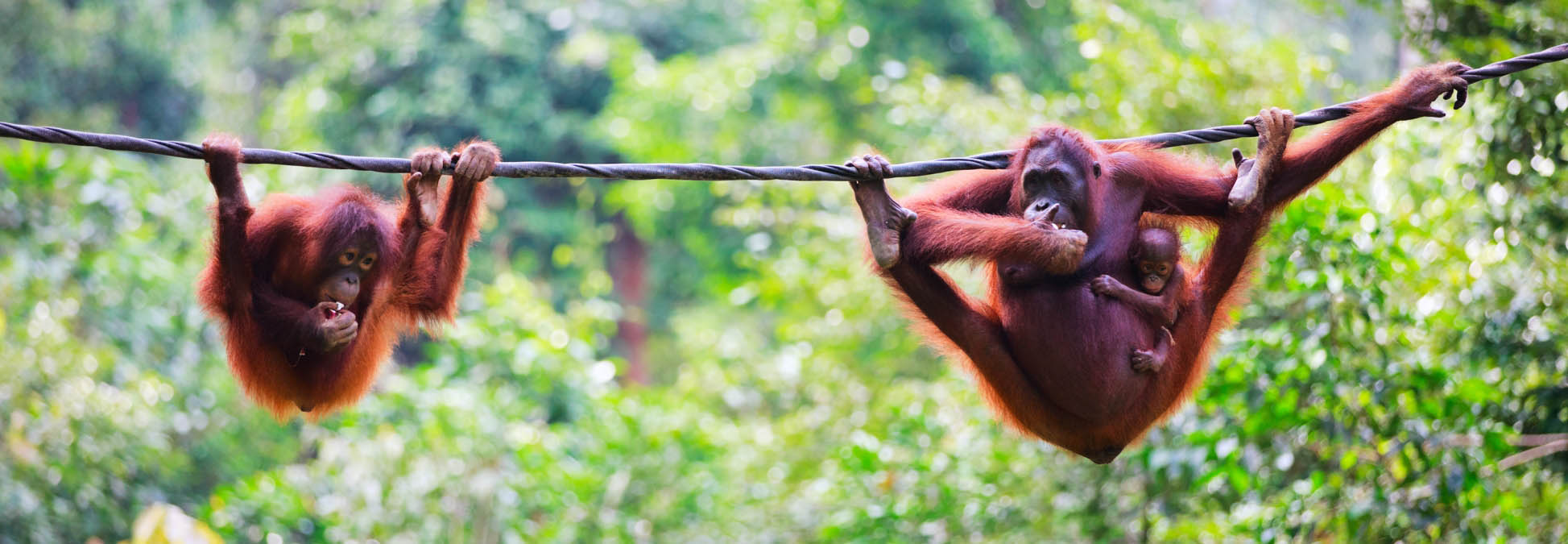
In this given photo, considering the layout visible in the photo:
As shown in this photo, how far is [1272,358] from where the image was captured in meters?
4.90

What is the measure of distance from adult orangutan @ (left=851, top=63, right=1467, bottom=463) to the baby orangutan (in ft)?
0.10

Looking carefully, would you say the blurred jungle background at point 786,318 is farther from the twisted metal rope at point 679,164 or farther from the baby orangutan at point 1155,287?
the twisted metal rope at point 679,164

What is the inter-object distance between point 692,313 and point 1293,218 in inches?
494

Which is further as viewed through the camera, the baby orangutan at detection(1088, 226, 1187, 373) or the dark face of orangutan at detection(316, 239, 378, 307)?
the dark face of orangutan at detection(316, 239, 378, 307)

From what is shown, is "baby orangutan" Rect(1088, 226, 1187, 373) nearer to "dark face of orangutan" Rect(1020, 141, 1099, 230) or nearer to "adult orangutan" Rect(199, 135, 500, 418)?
"dark face of orangutan" Rect(1020, 141, 1099, 230)

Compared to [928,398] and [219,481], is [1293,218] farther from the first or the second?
[219,481]

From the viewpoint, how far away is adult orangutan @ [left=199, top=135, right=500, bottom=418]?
3.45 m

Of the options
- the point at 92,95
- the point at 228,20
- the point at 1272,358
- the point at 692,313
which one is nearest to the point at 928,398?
the point at 1272,358

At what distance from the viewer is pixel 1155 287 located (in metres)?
3.47

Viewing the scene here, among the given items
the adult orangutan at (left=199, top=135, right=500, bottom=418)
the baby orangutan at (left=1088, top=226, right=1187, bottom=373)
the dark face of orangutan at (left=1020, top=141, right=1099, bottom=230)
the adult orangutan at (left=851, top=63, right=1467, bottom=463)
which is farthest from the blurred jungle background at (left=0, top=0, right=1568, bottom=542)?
the adult orangutan at (left=199, top=135, right=500, bottom=418)

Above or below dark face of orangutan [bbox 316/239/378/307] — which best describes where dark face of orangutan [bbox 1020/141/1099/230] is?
below

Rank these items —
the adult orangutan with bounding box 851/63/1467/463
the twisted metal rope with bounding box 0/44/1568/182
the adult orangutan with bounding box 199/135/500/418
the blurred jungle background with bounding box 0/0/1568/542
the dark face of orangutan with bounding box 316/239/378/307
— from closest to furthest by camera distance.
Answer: the twisted metal rope with bounding box 0/44/1568/182 → the adult orangutan with bounding box 851/63/1467/463 → the adult orangutan with bounding box 199/135/500/418 → the dark face of orangutan with bounding box 316/239/378/307 → the blurred jungle background with bounding box 0/0/1568/542

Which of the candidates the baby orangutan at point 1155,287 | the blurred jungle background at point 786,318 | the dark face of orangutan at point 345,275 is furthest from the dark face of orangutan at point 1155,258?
the dark face of orangutan at point 345,275

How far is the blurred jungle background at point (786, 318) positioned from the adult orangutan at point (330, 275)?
33.4 inches
